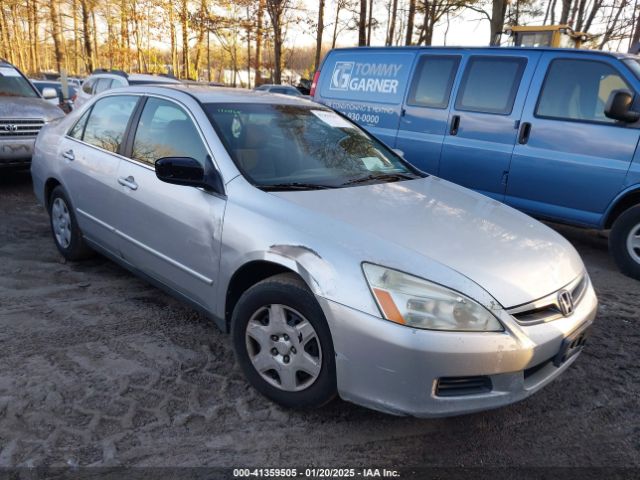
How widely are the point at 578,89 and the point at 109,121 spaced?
4334 millimetres

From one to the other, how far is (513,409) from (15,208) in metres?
6.05

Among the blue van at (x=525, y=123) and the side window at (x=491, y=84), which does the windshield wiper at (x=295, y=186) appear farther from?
the side window at (x=491, y=84)

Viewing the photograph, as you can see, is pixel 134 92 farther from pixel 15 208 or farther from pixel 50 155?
pixel 15 208

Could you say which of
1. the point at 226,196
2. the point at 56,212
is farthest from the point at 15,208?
the point at 226,196

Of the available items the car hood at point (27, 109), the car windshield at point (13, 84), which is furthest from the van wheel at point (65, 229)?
the car windshield at point (13, 84)

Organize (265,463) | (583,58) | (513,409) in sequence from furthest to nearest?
(583,58) < (513,409) < (265,463)

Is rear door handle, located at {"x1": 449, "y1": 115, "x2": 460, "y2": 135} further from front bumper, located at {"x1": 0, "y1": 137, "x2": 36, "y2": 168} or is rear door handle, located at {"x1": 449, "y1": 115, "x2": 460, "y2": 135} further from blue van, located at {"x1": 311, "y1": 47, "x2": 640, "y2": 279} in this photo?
front bumper, located at {"x1": 0, "y1": 137, "x2": 36, "y2": 168}

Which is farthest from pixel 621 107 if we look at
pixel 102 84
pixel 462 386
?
pixel 102 84

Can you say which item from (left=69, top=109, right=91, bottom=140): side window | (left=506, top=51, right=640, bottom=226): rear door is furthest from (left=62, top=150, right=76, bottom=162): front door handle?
(left=506, top=51, right=640, bottom=226): rear door

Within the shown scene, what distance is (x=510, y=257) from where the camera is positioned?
2463 mm

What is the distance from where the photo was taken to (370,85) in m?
6.52

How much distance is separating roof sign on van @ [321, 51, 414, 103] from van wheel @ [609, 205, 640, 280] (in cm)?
281

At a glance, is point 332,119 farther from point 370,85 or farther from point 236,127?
point 370,85

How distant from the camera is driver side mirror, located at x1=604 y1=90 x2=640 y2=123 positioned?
454 cm
